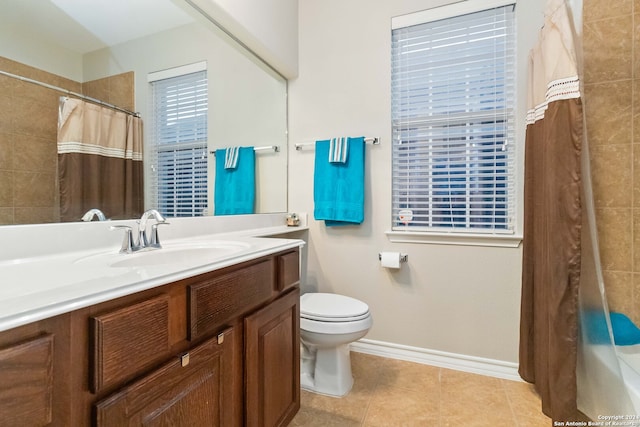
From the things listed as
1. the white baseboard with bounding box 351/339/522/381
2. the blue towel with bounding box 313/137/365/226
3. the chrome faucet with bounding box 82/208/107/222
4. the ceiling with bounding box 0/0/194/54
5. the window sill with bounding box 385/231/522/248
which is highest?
the ceiling with bounding box 0/0/194/54

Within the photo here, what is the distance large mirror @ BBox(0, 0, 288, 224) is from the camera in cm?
93

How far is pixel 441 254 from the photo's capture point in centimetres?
189

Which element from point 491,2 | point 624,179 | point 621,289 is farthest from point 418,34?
point 621,289

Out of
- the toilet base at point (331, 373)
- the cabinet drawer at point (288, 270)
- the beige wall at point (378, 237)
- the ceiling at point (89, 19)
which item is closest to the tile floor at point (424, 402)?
the toilet base at point (331, 373)

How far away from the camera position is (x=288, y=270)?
1.27m

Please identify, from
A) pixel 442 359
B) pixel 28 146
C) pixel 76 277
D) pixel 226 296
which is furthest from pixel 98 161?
pixel 442 359

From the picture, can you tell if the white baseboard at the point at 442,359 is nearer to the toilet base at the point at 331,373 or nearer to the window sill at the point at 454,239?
the toilet base at the point at 331,373

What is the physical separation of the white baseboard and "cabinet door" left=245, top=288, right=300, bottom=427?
821 mm

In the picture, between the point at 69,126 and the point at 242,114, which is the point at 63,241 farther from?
the point at 242,114

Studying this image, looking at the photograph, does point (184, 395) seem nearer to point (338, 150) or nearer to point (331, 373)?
point (331, 373)

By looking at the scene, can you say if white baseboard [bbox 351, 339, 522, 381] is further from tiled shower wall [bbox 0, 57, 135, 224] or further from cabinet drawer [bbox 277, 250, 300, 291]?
tiled shower wall [bbox 0, 57, 135, 224]

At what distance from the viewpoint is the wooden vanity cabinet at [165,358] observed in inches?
19.9

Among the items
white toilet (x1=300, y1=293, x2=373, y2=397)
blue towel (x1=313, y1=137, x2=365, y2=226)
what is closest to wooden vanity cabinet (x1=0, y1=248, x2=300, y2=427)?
white toilet (x1=300, y1=293, x2=373, y2=397)

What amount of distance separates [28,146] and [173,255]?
1.85 feet
